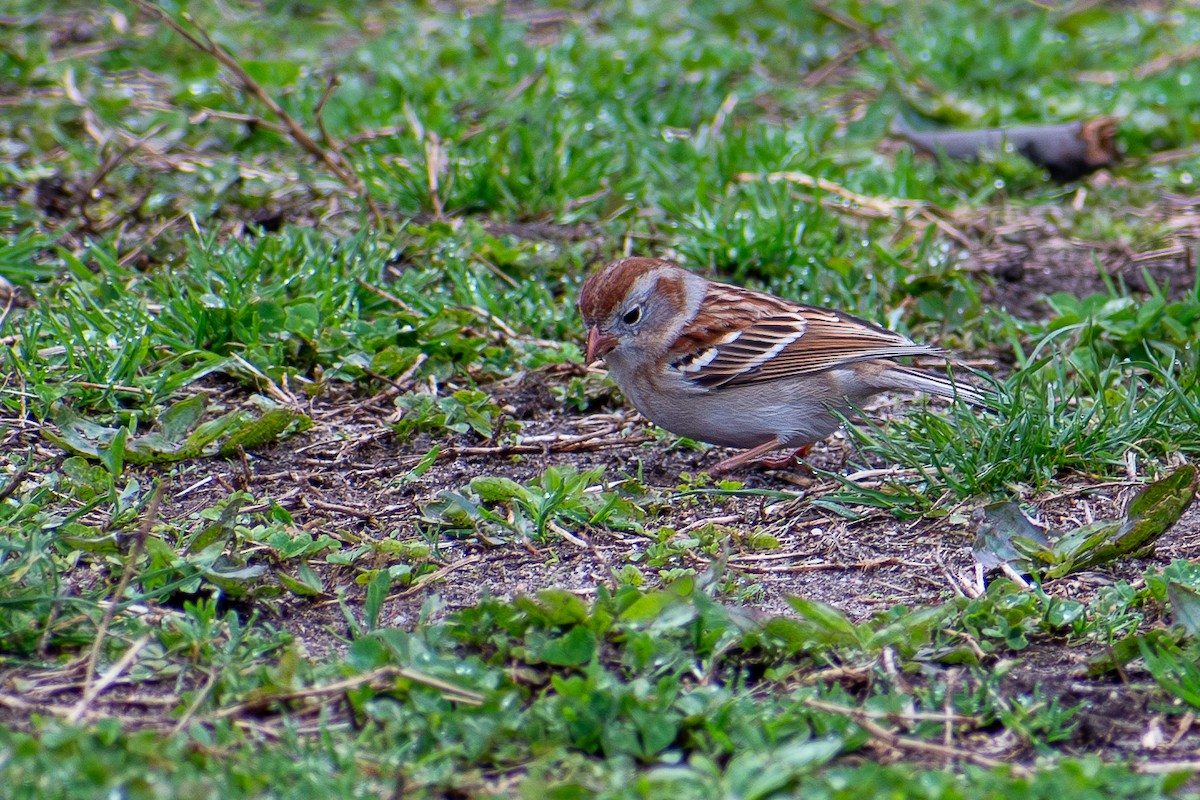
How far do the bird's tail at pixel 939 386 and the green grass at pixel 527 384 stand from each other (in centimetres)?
7

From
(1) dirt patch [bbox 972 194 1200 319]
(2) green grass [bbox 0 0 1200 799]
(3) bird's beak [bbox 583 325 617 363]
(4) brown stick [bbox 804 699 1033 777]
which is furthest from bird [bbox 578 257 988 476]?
(4) brown stick [bbox 804 699 1033 777]

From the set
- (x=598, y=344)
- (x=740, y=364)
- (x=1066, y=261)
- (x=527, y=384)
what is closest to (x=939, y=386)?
(x=740, y=364)

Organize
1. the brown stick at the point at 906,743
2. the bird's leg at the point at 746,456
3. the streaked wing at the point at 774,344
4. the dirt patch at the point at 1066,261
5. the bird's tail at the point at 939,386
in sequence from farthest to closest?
the dirt patch at the point at 1066,261, the streaked wing at the point at 774,344, the bird's leg at the point at 746,456, the bird's tail at the point at 939,386, the brown stick at the point at 906,743

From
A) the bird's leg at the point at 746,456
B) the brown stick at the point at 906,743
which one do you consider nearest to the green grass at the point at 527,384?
the brown stick at the point at 906,743

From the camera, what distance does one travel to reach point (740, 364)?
16.5 feet

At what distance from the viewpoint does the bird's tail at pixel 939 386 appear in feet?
15.0

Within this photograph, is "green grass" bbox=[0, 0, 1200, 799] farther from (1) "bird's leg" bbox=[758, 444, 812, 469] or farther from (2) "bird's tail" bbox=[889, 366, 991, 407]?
(1) "bird's leg" bbox=[758, 444, 812, 469]

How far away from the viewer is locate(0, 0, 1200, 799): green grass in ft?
9.91

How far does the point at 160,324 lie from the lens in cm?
514

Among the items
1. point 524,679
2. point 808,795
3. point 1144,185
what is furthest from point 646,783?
point 1144,185

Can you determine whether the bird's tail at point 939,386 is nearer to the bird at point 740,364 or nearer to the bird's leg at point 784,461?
the bird at point 740,364

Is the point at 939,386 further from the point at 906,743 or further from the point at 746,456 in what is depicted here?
the point at 906,743

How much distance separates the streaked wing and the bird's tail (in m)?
0.08

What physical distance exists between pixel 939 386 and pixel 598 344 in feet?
4.19
